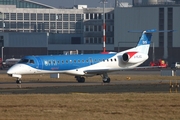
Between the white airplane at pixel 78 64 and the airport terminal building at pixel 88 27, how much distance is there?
55.3 meters

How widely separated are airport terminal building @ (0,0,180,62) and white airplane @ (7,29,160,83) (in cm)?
5530

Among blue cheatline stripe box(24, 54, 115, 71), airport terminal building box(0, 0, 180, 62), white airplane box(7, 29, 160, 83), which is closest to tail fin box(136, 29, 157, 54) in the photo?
white airplane box(7, 29, 160, 83)

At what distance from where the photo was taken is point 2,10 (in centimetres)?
15200

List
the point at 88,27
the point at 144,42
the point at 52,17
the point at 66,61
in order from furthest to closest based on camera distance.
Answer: the point at 52,17
the point at 88,27
the point at 144,42
the point at 66,61

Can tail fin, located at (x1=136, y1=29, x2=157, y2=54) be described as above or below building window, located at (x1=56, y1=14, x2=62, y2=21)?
below

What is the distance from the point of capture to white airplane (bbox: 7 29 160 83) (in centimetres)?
6225

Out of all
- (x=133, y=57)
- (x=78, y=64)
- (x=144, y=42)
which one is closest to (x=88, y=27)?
(x=144, y=42)

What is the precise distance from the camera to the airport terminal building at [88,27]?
406 feet

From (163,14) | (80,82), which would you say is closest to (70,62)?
(80,82)

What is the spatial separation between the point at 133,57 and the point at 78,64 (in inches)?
255

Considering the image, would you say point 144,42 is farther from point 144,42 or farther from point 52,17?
point 52,17

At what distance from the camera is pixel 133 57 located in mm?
67438

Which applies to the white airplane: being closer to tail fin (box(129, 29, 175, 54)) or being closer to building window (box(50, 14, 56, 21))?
tail fin (box(129, 29, 175, 54))

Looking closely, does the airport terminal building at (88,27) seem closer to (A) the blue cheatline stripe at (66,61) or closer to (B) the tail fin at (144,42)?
(B) the tail fin at (144,42)
